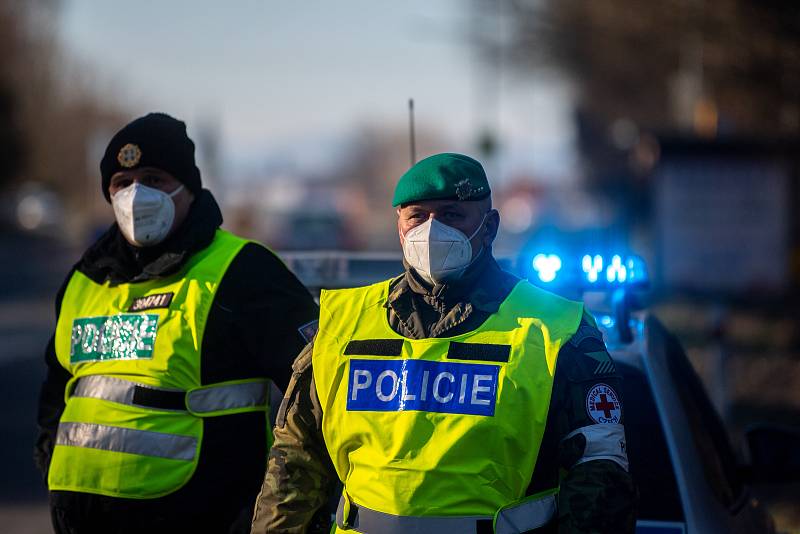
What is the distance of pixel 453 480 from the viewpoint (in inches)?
105

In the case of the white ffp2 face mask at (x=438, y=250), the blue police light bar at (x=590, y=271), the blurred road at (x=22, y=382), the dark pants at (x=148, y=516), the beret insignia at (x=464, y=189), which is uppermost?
the beret insignia at (x=464, y=189)

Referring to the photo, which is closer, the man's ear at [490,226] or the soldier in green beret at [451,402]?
the soldier in green beret at [451,402]

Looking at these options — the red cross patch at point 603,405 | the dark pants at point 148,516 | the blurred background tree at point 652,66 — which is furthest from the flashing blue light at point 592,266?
the blurred background tree at point 652,66

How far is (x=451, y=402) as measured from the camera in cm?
272

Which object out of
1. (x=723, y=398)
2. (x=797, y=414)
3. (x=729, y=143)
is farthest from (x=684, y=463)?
(x=729, y=143)

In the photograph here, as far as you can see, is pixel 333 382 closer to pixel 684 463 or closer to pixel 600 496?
pixel 600 496

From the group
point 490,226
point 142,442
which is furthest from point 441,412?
point 142,442

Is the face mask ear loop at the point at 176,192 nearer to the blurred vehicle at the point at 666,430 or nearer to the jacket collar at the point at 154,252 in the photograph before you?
the jacket collar at the point at 154,252

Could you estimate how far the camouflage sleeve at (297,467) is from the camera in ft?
9.61

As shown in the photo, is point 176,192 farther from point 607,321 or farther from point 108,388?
point 607,321

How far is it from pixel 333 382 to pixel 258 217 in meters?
32.5

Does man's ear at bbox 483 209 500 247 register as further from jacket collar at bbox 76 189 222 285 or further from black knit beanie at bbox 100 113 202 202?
black knit beanie at bbox 100 113 202 202

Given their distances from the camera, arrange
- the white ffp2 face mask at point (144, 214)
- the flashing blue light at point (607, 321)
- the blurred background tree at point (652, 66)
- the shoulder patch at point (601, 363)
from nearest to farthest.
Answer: the shoulder patch at point (601, 363)
the white ffp2 face mask at point (144, 214)
the flashing blue light at point (607, 321)
the blurred background tree at point (652, 66)

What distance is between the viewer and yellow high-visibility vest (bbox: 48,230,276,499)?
3.48 meters
